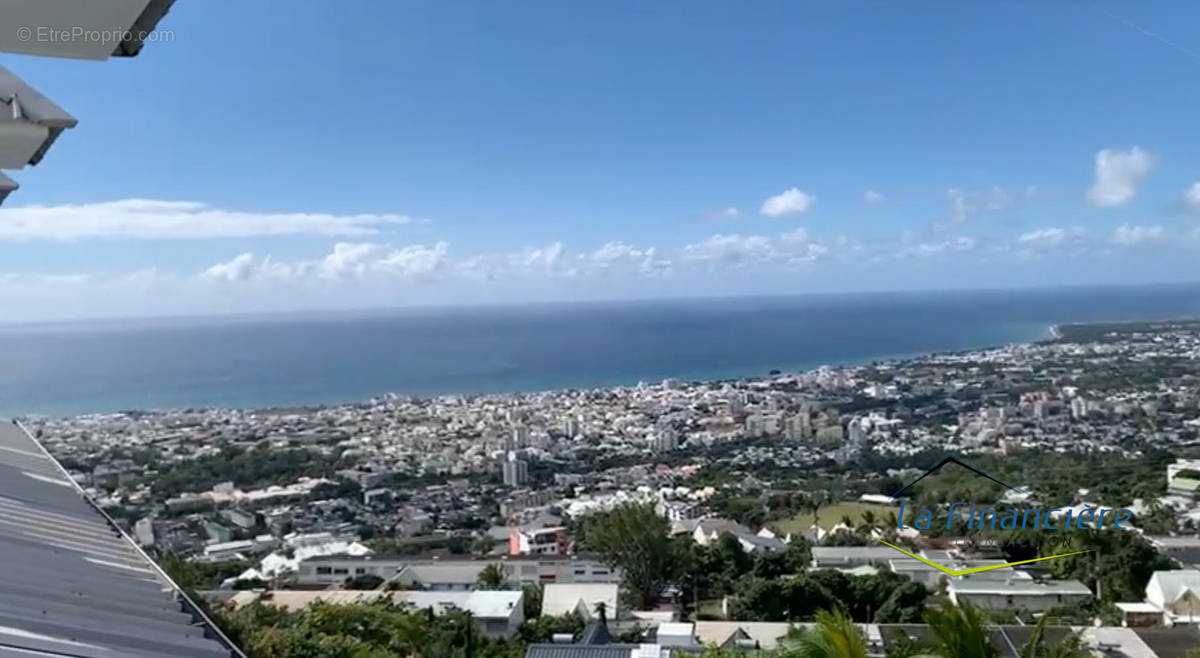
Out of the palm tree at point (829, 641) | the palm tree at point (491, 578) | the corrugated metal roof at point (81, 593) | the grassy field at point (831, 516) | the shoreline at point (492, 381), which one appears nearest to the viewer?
the corrugated metal roof at point (81, 593)

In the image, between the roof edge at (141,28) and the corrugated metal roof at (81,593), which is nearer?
the roof edge at (141,28)

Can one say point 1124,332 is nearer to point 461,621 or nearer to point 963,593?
point 963,593

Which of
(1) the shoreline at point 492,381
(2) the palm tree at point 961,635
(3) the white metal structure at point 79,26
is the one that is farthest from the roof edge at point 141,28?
(1) the shoreline at point 492,381

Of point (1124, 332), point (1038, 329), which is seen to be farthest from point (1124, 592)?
point (1038, 329)

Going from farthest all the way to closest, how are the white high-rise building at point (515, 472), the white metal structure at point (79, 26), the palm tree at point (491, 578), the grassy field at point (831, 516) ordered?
the white high-rise building at point (515, 472) < the grassy field at point (831, 516) < the palm tree at point (491, 578) < the white metal structure at point (79, 26)

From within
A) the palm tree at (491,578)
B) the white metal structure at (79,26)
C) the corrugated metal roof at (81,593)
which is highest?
the white metal structure at (79,26)

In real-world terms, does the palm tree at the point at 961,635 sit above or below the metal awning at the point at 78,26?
below

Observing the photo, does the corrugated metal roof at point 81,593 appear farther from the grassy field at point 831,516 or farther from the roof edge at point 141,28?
the grassy field at point 831,516
